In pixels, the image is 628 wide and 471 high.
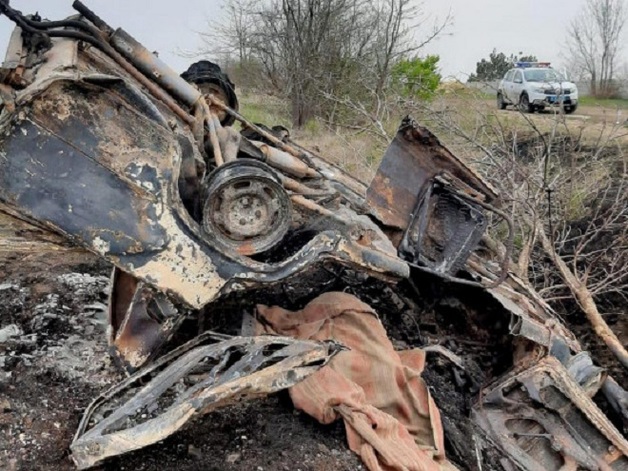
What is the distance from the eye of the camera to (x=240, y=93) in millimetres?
23578

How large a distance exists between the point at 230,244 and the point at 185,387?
2.28 feet

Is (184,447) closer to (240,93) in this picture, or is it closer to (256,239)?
(256,239)

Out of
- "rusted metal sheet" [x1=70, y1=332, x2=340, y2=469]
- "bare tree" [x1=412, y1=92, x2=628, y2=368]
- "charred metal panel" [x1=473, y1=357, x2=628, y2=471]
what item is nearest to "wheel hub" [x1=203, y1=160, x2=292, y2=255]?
"rusted metal sheet" [x1=70, y1=332, x2=340, y2=469]

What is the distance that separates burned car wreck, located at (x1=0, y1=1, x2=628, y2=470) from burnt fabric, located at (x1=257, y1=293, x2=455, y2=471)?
0.09 feet

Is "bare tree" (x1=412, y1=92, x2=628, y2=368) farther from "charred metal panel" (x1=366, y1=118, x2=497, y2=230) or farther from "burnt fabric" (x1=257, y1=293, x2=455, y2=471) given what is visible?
"burnt fabric" (x1=257, y1=293, x2=455, y2=471)

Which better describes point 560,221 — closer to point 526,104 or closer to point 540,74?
point 526,104

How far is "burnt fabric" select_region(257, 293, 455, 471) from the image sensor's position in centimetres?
332

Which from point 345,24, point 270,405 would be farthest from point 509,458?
point 345,24

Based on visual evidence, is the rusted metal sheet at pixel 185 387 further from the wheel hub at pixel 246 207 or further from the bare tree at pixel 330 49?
the bare tree at pixel 330 49

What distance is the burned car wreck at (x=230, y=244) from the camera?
306cm

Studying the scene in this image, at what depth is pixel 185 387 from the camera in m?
3.35

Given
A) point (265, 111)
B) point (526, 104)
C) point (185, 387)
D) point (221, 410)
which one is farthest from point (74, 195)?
point (265, 111)

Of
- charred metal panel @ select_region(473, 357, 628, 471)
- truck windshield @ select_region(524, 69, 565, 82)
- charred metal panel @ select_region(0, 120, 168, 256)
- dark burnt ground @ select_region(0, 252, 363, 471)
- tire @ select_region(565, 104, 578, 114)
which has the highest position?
truck windshield @ select_region(524, 69, 565, 82)

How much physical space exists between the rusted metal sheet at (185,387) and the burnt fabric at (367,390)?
0.28 meters
